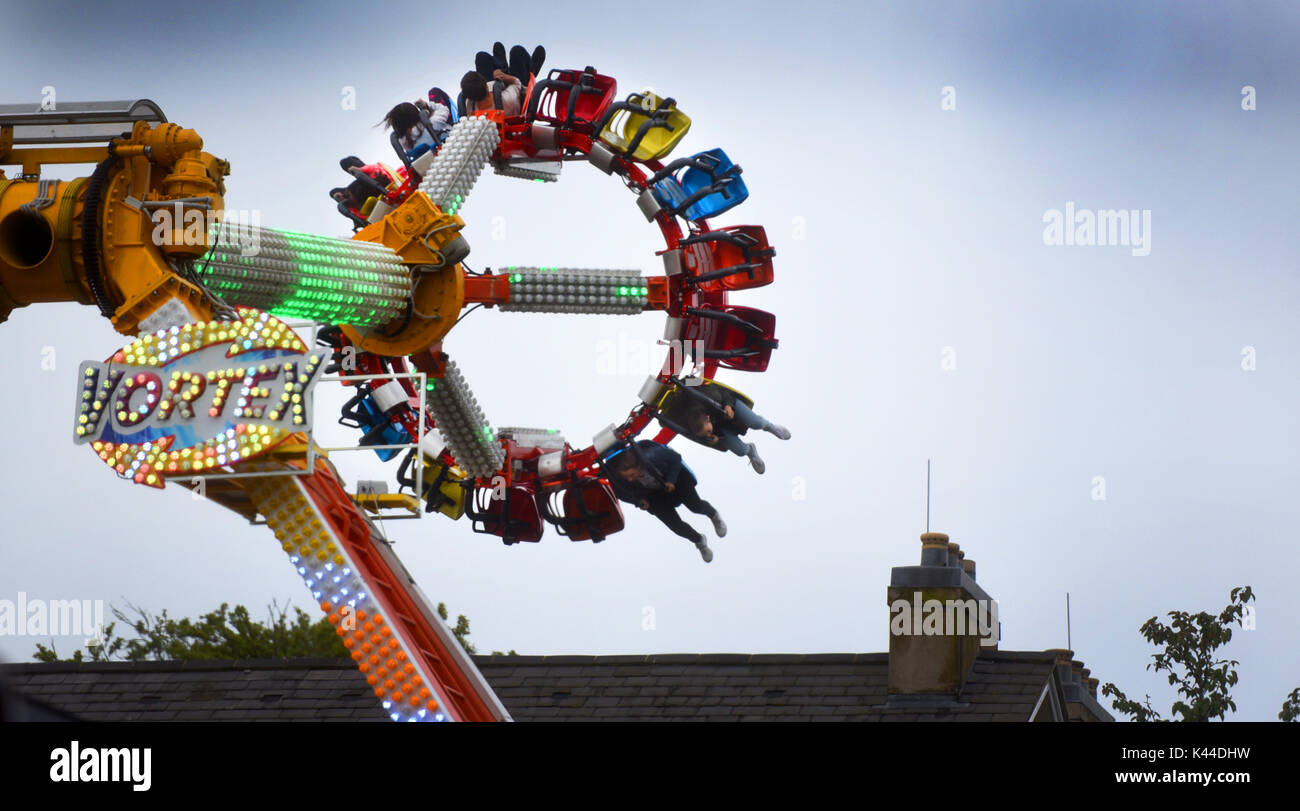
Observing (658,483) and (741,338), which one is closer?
(658,483)

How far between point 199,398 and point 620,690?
6540 mm

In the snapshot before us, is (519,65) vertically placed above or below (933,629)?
above

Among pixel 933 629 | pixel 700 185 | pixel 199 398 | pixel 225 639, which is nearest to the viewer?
pixel 199 398

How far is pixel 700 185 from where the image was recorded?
24656 mm

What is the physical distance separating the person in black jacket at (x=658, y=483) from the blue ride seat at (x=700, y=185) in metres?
2.86

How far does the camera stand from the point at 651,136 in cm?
2480

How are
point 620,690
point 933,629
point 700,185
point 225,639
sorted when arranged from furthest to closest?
point 225,639 < point 700,185 < point 620,690 < point 933,629

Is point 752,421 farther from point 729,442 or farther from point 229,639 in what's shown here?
point 229,639

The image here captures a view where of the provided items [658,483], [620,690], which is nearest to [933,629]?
[620,690]

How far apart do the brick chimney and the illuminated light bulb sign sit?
7237 mm

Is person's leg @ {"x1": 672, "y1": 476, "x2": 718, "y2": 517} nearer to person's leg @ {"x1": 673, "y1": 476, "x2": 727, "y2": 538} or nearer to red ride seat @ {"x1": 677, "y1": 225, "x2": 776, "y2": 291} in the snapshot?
person's leg @ {"x1": 673, "y1": 476, "x2": 727, "y2": 538}

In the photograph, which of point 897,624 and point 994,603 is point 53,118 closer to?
point 897,624
